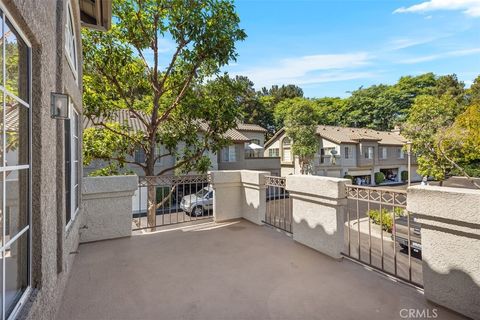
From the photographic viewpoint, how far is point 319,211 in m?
3.77

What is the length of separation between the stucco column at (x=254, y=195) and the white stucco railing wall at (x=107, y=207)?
236 cm

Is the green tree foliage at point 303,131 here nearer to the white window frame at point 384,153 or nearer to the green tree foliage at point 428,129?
the green tree foliage at point 428,129

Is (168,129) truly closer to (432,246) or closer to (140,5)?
(140,5)

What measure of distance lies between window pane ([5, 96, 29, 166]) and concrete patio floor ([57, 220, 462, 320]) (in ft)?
5.57

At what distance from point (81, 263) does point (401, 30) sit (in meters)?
17.7

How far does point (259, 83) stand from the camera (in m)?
47.6

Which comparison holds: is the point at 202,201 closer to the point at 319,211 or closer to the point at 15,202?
the point at 319,211

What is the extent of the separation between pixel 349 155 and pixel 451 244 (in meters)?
26.2

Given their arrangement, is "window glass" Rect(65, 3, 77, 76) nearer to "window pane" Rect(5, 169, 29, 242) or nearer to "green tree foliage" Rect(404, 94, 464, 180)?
"window pane" Rect(5, 169, 29, 242)

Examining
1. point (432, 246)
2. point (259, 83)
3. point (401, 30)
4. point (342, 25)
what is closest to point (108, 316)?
point (432, 246)

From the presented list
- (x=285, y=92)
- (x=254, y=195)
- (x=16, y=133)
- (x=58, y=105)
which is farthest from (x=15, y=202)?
(x=285, y=92)

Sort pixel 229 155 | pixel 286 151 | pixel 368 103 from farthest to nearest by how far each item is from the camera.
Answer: pixel 368 103, pixel 286 151, pixel 229 155

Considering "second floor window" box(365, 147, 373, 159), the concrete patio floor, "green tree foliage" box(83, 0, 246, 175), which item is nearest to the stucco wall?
the concrete patio floor

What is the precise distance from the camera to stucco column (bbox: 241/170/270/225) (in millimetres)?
5312
